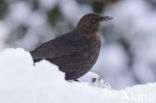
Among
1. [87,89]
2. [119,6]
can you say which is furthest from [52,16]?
[87,89]

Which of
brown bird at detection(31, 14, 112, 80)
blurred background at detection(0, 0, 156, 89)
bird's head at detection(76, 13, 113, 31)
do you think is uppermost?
blurred background at detection(0, 0, 156, 89)

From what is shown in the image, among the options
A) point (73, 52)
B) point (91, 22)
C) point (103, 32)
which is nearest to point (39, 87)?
point (73, 52)

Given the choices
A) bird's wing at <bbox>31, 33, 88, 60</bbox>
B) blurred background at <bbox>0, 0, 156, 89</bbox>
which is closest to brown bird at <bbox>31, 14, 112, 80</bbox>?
bird's wing at <bbox>31, 33, 88, 60</bbox>

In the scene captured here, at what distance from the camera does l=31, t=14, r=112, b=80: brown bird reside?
4.38 m

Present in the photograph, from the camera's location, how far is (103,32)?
8531mm

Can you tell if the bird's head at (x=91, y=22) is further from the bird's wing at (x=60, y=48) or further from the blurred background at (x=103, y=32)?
the blurred background at (x=103, y=32)

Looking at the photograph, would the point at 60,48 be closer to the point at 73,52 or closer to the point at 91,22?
the point at 73,52

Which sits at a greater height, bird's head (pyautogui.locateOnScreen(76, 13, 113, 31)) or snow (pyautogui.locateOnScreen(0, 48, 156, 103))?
bird's head (pyautogui.locateOnScreen(76, 13, 113, 31))

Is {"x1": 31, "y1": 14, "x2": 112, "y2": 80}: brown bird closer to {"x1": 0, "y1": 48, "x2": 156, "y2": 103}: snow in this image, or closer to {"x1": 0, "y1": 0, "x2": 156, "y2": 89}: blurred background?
{"x1": 0, "y1": 48, "x2": 156, "y2": 103}: snow

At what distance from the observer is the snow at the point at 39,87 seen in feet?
6.06

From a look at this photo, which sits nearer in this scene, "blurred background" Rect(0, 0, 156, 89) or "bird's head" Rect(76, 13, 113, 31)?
"bird's head" Rect(76, 13, 113, 31)

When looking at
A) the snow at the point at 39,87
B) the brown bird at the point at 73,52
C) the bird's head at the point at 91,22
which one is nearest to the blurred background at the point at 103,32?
the bird's head at the point at 91,22

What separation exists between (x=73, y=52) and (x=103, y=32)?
4.00 metres

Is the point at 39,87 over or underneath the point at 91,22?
underneath
